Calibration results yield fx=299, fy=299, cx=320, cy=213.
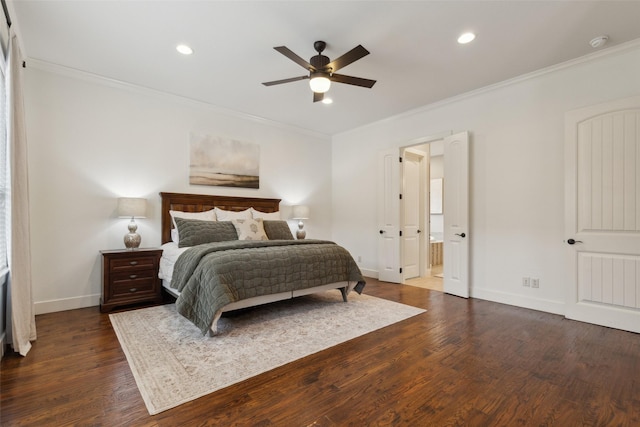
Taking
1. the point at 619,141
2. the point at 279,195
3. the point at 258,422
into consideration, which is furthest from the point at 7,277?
the point at 619,141

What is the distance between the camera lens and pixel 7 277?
2553mm

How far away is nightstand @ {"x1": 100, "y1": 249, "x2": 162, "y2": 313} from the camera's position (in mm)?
3488

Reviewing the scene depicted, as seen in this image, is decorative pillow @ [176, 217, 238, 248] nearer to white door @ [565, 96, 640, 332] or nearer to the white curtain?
the white curtain

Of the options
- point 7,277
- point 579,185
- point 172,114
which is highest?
point 172,114

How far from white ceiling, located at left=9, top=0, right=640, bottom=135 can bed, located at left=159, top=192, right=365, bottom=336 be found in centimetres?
185

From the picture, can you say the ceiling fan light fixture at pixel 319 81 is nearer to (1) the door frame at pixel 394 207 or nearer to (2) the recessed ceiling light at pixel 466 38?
(2) the recessed ceiling light at pixel 466 38

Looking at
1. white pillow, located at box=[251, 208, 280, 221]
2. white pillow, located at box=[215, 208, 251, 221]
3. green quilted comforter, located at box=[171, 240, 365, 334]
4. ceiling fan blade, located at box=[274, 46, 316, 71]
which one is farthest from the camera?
white pillow, located at box=[251, 208, 280, 221]

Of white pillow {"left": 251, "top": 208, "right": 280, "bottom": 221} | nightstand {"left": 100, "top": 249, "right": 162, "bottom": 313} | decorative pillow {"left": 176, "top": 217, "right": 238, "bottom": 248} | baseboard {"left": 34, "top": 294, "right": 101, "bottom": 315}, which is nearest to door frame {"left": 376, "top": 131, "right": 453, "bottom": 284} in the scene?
white pillow {"left": 251, "top": 208, "right": 280, "bottom": 221}

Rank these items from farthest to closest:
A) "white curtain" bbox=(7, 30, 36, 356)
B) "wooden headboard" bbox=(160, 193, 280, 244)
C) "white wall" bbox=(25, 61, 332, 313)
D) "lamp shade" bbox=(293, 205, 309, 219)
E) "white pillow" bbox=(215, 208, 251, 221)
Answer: "lamp shade" bbox=(293, 205, 309, 219)
"white pillow" bbox=(215, 208, 251, 221)
"wooden headboard" bbox=(160, 193, 280, 244)
"white wall" bbox=(25, 61, 332, 313)
"white curtain" bbox=(7, 30, 36, 356)

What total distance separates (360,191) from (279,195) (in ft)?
5.22

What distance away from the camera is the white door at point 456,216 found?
165 inches

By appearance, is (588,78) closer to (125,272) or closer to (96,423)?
(96,423)

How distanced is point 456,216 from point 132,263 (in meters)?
4.34

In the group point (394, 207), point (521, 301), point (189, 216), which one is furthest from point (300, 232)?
point (521, 301)
